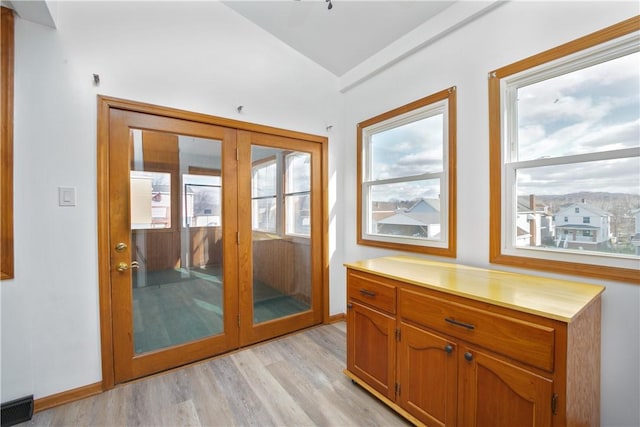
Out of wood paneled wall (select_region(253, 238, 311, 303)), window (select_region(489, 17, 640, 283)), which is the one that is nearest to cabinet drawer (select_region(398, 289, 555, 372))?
window (select_region(489, 17, 640, 283))

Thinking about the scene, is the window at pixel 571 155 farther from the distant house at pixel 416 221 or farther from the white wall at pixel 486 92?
the distant house at pixel 416 221

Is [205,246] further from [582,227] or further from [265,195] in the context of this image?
[582,227]

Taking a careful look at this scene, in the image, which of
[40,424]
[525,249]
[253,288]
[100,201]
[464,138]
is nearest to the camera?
[40,424]

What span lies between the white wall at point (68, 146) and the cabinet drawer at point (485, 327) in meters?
2.24

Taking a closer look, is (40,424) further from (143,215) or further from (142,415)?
(143,215)

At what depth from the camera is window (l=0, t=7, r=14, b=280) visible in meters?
1.68

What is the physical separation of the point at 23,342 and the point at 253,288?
1566 mm

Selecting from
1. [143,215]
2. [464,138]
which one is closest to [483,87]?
[464,138]

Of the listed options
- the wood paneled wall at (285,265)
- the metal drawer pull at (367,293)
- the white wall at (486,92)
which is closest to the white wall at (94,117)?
the white wall at (486,92)

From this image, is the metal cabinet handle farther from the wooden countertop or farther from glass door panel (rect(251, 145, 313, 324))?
glass door panel (rect(251, 145, 313, 324))

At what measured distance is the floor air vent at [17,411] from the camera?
167 centimetres

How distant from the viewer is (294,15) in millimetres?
2469

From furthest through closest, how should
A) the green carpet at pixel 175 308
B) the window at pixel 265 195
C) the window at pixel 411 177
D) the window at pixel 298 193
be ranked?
the window at pixel 298 193 < the window at pixel 265 195 < the window at pixel 411 177 < the green carpet at pixel 175 308

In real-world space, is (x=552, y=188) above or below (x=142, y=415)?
above
